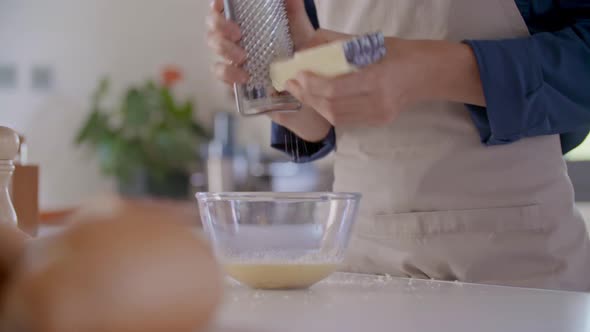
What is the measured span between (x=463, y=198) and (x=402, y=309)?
35 centimetres

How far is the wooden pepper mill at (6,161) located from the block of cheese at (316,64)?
253 mm

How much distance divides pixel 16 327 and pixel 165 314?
0.17ft

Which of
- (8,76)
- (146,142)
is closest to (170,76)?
(146,142)

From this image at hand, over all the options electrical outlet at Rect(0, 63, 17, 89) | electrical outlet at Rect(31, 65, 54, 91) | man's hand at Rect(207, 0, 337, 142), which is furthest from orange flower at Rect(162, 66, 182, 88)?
man's hand at Rect(207, 0, 337, 142)

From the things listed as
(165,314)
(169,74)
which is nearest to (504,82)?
(165,314)

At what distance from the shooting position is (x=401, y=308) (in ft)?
1.78

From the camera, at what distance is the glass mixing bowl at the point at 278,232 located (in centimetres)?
66

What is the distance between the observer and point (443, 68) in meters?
0.76

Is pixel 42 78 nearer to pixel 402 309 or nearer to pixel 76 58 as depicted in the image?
pixel 76 58

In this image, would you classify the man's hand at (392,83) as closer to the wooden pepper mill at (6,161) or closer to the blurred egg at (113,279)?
the wooden pepper mill at (6,161)

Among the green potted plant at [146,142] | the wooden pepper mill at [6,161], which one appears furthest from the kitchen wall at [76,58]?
the wooden pepper mill at [6,161]

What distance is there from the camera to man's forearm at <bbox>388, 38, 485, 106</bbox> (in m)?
0.74

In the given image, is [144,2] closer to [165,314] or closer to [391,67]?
[391,67]

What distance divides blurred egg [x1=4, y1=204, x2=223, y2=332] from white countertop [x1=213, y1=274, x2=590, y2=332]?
0.13 meters
